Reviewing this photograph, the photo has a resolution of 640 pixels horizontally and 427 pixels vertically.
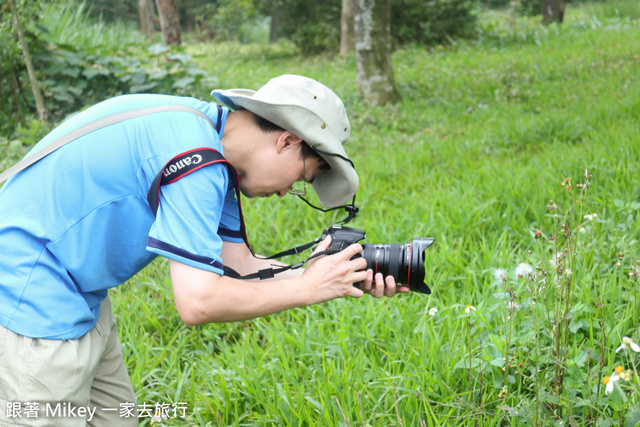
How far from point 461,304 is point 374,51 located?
505 cm

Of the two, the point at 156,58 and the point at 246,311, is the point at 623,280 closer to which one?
the point at 246,311

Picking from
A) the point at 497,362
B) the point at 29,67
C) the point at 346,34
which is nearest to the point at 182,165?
the point at 497,362

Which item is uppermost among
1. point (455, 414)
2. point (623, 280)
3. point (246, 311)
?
point (246, 311)

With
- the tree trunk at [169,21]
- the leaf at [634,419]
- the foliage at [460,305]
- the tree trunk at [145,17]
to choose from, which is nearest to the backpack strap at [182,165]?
the foliage at [460,305]

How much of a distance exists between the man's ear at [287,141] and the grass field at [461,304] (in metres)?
0.80

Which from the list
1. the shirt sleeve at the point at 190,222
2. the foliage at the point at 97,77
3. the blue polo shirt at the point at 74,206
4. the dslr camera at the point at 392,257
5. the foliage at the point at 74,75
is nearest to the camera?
the shirt sleeve at the point at 190,222

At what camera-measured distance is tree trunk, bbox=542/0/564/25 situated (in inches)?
557

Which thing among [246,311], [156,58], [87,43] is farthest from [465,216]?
[87,43]

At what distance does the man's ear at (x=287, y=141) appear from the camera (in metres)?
1.80

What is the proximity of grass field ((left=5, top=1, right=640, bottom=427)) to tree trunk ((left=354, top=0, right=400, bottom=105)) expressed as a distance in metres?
0.79

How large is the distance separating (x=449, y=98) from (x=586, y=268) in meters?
4.79

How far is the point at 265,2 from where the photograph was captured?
13.0 metres

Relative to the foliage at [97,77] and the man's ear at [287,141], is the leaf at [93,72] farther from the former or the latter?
the man's ear at [287,141]

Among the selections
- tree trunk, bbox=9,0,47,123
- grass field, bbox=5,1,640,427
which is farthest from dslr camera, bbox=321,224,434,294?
tree trunk, bbox=9,0,47,123
